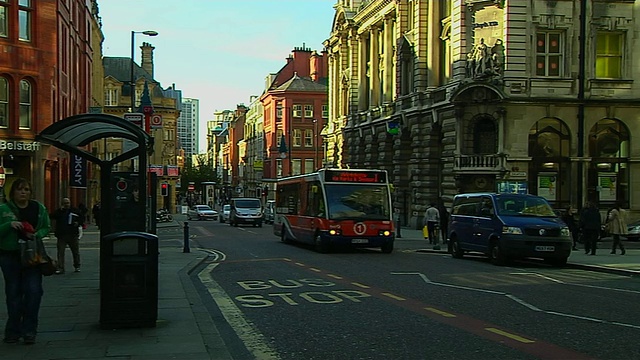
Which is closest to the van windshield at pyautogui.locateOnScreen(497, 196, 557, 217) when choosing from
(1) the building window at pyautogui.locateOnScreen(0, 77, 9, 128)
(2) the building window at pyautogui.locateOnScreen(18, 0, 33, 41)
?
(1) the building window at pyautogui.locateOnScreen(0, 77, 9, 128)

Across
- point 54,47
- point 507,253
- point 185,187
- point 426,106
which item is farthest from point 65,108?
point 185,187

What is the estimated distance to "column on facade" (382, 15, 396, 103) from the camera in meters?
56.4

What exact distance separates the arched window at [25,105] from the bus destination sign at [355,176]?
1500cm

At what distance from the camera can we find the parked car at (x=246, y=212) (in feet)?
183

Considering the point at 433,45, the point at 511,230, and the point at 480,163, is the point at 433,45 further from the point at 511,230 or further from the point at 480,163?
the point at 511,230

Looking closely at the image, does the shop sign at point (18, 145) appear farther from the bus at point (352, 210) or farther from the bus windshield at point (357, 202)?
the bus windshield at point (357, 202)

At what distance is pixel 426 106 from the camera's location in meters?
47.5

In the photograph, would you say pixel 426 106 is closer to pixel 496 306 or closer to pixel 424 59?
pixel 424 59

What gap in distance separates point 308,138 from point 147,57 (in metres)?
22.8

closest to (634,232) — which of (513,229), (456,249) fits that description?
(456,249)

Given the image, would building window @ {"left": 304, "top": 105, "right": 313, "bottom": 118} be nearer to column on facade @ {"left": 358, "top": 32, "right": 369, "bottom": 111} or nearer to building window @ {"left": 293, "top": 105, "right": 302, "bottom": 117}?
building window @ {"left": 293, "top": 105, "right": 302, "bottom": 117}

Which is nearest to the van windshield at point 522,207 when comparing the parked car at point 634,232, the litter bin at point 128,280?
the litter bin at point 128,280

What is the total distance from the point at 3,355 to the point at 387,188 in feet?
59.9

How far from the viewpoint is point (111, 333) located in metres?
9.64
